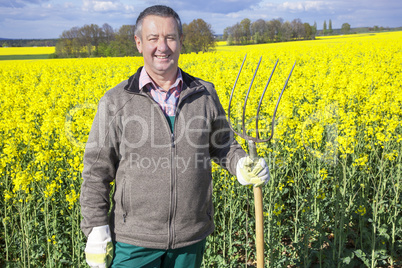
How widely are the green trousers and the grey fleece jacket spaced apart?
47 millimetres

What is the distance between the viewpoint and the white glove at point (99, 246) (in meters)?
1.60

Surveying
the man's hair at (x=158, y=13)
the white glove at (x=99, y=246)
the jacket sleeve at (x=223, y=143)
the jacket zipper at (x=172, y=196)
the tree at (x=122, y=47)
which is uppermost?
the tree at (x=122, y=47)

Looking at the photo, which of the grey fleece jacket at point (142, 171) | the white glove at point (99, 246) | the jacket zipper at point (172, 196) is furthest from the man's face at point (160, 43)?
the white glove at point (99, 246)

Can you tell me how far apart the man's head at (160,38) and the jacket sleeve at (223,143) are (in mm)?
349

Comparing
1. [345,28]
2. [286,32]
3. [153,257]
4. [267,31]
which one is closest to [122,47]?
[267,31]

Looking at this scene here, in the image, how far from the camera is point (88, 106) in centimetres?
670

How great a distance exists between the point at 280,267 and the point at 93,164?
2251 mm

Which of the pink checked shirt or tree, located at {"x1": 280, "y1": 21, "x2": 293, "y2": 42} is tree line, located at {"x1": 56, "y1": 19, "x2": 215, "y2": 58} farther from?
the pink checked shirt

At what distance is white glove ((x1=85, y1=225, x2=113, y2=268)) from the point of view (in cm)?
160

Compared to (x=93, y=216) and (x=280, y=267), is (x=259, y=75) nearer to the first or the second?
(x=280, y=267)

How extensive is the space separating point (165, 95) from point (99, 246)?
0.81m

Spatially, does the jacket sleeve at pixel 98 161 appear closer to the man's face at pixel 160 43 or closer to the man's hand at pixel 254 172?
the man's face at pixel 160 43

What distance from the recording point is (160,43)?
1.62 m

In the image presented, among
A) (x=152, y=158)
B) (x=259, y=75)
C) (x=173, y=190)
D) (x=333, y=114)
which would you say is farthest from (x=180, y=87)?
(x=259, y=75)
